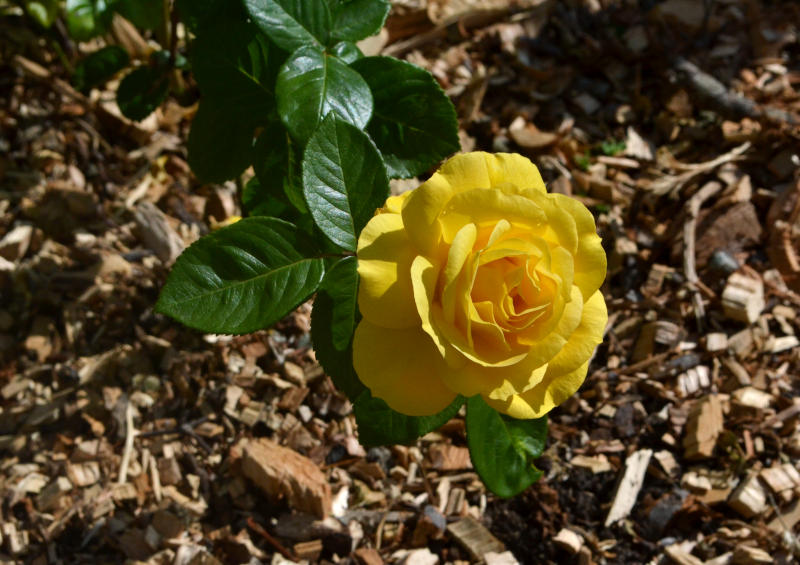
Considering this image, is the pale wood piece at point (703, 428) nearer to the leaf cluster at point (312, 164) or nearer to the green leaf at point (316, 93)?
the leaf cluster at point (312, 164)

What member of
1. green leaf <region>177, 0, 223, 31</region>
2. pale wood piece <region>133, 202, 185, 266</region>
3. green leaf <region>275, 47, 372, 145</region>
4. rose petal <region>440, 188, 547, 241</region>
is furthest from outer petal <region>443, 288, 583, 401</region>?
pale wood piece <region>133, 202, 185, 266</region>

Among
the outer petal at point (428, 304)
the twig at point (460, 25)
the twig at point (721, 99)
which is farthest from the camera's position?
the twig at point (460, 25)

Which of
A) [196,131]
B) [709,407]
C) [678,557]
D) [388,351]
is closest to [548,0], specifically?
[709,407]

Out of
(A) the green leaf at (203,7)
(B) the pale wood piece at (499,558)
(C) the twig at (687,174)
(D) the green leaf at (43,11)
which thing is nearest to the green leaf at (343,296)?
(A) the green leaf at (203,7)

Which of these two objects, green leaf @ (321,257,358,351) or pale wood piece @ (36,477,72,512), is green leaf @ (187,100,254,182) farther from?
pale wood piece @ (36,477,72,512)

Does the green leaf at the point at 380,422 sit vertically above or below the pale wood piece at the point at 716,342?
above

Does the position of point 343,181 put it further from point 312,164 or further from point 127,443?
point 127,443

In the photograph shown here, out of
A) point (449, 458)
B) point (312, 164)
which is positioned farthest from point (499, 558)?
point (312, 164)
